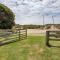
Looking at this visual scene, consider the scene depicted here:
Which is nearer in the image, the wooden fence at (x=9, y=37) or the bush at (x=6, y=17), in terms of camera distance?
the wooden fence at (x=9, y=37)

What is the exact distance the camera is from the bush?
3170cm

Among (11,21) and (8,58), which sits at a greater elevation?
(11,21)

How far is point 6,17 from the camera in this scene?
3262cm

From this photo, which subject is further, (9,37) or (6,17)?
(6,17)

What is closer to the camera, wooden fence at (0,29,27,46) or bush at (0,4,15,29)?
wooden fence at (0,29,27,46)

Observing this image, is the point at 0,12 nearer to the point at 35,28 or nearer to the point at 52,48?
the point at 35,28

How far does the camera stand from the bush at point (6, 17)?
31.7 meters

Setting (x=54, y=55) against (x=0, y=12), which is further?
(x=0, y=12)

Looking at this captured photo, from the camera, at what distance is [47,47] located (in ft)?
45.7

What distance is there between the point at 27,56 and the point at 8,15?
22.3 m

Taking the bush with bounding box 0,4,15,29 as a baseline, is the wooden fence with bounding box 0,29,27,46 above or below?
below

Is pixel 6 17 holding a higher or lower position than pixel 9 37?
higher

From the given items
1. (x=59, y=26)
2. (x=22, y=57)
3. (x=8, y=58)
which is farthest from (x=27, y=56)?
(x=59, y=26)

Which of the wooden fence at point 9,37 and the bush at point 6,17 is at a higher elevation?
the bush at point 6,17
